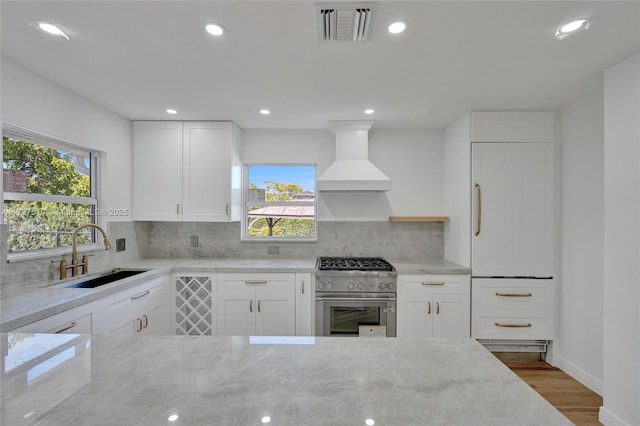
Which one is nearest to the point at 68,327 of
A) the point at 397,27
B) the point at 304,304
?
the point at 304,304

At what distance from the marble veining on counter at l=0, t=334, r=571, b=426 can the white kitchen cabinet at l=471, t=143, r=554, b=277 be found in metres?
2.01

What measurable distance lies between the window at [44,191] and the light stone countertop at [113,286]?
0.40 metres

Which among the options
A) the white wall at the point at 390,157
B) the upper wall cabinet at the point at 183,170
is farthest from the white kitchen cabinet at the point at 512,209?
the upper wall cabinet at the point at 183,170

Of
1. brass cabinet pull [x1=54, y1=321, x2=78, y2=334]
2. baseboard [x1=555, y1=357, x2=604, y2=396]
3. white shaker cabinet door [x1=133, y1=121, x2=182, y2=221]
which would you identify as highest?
white shaker cabinet door [x1=133, y1=121, x2=182, y2=221]

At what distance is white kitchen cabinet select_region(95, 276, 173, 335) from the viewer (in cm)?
215

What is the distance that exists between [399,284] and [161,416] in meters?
2.44

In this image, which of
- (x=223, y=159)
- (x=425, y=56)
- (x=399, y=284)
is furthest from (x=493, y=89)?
(x=223, y=159)

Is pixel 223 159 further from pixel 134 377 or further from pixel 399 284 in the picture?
pixel 134 377

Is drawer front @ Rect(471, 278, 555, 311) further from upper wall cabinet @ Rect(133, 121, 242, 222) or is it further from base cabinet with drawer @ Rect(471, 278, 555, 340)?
upper wall cabinet @ Rect(133, 121, 242, 222)

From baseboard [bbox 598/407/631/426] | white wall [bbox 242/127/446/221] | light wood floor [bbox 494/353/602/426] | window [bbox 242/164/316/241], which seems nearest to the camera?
baseboard [bbox 598/407/631/426]

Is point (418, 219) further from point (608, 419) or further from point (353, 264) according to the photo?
point (608, 419)

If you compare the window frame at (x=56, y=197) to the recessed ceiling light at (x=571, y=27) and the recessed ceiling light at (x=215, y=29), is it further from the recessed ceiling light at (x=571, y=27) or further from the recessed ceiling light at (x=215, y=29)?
the recessed ceiling light at (x=571, y=27)

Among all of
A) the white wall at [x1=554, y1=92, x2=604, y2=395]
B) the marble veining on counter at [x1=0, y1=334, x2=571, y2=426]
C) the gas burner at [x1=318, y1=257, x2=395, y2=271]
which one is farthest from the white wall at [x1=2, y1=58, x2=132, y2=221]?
the white wall at [x1=554, y1=92, x2=604, y2=395]

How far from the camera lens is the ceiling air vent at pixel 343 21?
4.67 feet
